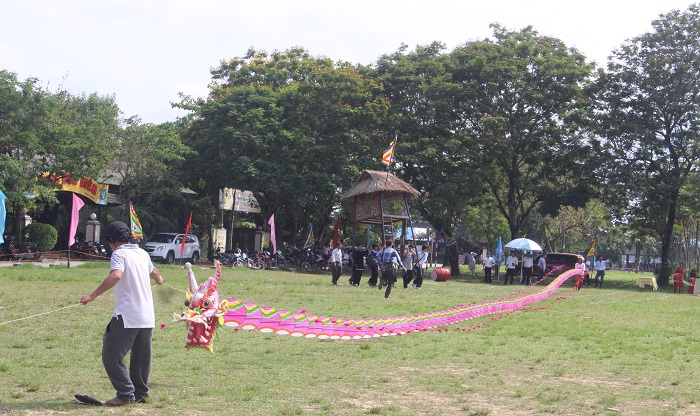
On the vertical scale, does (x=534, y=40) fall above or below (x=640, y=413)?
above

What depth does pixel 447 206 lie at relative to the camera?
129ft

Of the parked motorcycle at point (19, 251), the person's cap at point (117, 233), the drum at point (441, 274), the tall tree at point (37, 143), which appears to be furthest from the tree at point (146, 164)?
the person's cap at point (117, 233)

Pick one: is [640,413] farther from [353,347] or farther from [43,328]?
[43,328]

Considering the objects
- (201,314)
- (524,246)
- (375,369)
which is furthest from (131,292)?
(524,246)

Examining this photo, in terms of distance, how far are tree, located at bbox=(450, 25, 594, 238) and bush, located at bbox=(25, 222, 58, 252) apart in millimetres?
20637

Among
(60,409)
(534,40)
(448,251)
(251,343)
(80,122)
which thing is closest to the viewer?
(60,409)

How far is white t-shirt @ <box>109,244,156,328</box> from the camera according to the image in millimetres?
6637

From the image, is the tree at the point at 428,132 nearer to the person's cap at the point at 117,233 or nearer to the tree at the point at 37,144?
the tree at the point at 37,144

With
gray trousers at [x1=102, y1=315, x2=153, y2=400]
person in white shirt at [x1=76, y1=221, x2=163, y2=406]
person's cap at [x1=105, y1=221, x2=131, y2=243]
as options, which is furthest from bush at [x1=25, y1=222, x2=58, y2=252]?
gray trousers at [x1=102, y1=315, x2=153, y2=400]

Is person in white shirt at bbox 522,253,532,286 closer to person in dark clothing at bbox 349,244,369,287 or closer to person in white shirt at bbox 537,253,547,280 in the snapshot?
person in white shirt at bbox 537,253,547,280

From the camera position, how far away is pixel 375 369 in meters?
9.04

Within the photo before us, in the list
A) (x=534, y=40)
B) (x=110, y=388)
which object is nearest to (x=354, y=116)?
(x=534, y=40)

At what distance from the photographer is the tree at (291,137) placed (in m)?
37.8

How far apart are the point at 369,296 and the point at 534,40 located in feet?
85.0
